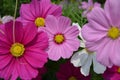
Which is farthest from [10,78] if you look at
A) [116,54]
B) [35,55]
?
[116,54]

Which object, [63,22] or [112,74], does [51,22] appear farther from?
[112,74]

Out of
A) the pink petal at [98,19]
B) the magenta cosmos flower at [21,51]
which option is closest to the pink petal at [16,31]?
the magenta cosmos flower at [21,51]

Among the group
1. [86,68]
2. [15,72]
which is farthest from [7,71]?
[86,68]

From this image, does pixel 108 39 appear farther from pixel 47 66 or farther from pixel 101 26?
pixel 47 66

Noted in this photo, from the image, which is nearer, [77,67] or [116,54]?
[116,54]

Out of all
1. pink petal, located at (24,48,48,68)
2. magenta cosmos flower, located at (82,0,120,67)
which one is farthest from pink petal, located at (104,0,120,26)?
pink petal, located at (24,48,48,68)

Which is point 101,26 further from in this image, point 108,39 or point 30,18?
point 30,18

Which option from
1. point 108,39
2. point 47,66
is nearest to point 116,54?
point 108,39

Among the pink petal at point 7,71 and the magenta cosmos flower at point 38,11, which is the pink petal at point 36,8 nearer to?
the magenta cosmos flower at point 38,11
